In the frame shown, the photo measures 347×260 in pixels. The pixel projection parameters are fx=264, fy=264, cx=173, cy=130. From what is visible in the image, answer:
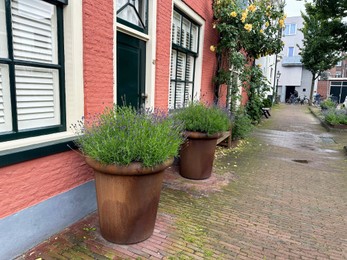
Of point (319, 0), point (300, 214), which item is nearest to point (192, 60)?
point (300, 214)

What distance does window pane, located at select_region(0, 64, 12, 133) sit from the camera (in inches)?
92.7

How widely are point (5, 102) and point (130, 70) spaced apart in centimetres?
207

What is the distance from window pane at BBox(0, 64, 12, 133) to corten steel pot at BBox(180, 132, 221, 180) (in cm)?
267

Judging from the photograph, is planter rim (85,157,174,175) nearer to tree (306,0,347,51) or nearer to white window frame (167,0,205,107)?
white window frame (167,0,205,107)

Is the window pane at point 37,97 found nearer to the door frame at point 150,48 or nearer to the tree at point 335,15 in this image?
the door frame at point 150,48

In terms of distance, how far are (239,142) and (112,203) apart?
618 cm

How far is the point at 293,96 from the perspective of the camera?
32438 millimetres

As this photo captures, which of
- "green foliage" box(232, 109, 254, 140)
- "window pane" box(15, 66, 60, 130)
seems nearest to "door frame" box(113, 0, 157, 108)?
"window pane" box(15, 66, 60, 130)

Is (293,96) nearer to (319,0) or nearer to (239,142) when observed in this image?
(319,0)

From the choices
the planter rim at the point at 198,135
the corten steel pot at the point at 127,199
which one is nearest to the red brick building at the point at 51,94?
the corten steel pot at the point at 127,199

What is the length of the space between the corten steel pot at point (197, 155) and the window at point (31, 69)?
7.33 ft

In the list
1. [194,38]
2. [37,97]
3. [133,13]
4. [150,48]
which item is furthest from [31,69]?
[194,38]

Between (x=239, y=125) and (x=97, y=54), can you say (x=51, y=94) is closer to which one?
(x=97, y=54)

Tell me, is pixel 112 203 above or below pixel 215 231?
above
